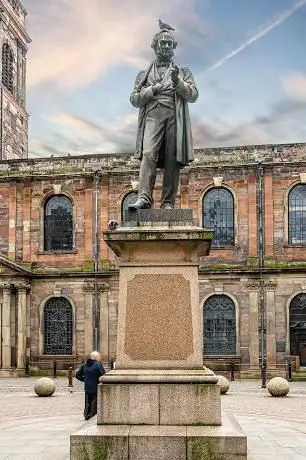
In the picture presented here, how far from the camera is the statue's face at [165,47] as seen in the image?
1091 cm

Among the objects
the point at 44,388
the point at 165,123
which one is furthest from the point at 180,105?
the point at 44,388

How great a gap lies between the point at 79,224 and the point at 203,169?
661cm

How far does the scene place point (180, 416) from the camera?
9547 millimetres

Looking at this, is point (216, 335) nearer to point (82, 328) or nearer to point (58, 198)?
point (82, 328)

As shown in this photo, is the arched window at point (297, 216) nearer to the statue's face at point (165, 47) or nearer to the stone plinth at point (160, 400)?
the statue's face at point (165, 47)

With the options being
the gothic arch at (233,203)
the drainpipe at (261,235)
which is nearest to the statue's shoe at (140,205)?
the drainpipe at (261,235)

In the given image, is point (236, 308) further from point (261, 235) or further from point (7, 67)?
point (7, 67)

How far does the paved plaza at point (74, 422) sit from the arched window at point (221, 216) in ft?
36.0

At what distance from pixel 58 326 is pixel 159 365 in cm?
2855

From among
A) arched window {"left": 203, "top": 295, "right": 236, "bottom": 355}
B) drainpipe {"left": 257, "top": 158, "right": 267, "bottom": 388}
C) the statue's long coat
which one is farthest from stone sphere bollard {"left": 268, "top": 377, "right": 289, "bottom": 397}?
the statue's long coat

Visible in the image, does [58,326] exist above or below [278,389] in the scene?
above

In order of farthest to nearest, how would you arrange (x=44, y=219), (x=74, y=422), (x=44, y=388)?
(x=44, y=219) → (x=44, y=388) → (x=74, y=422)

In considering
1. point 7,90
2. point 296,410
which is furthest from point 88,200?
point 296,410

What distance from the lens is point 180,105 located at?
1091cm
